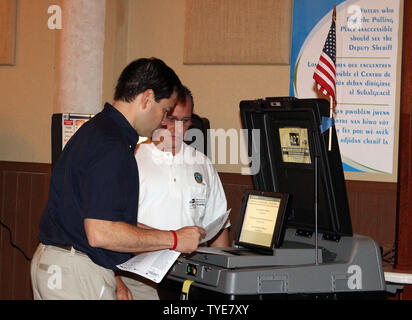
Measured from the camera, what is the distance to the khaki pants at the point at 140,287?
10.6 ft

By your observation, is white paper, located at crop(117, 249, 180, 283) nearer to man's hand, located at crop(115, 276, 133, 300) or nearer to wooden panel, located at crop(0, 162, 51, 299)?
man's hand, located at crop(115, 276, 133, 300)

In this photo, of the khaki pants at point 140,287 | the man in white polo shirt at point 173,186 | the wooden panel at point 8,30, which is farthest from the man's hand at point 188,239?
the wooden panel at point 8,30

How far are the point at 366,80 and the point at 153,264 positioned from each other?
2247 millimetres

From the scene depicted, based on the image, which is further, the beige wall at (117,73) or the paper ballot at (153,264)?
the beige wall at (117,73)

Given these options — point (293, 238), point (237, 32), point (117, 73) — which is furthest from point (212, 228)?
point (117, 73)

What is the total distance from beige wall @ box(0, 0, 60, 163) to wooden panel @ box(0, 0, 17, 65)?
0.04m

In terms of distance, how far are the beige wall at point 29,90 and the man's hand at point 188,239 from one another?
3049 millimetres

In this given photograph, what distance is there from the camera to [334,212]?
2.49 metres

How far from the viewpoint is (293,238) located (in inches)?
109

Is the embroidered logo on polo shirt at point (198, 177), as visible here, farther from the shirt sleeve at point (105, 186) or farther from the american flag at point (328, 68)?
the shirt sleeve at point (105, 186)

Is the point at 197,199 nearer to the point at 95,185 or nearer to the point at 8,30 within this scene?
the point at 95,185

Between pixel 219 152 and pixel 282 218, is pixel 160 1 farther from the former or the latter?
pixel 282 218
